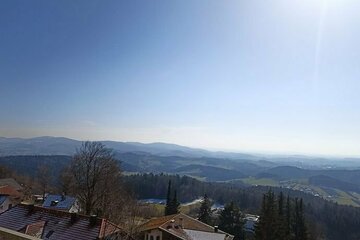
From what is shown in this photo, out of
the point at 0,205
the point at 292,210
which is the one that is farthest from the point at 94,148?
the point at 292,210

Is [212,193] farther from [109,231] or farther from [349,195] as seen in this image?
[109,231]

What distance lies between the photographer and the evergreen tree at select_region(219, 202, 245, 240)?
171 ft

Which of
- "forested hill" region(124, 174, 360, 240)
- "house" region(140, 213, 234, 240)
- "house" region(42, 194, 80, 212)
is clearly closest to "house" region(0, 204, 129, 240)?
"house" region(140, 213, 234, 240)

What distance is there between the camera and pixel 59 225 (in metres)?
24.6

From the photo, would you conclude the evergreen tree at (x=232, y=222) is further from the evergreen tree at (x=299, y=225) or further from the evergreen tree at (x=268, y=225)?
the evergreen tree at (x=268, y=225)

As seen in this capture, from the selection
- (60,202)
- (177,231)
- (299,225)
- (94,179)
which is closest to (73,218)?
(177,231)

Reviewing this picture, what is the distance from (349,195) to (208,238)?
192876 mm

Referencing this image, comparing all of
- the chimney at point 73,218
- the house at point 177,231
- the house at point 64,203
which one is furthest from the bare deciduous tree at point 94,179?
the chimney at point 73,218

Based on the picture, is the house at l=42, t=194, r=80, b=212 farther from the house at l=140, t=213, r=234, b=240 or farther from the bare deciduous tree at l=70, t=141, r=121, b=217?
the house at l=140, t=213, r=234, b=240

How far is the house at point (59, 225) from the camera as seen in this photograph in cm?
2298

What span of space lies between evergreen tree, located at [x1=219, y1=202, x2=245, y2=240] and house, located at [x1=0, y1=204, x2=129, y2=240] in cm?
3124

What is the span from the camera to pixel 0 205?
46500mm

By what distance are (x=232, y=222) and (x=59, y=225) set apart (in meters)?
33.3

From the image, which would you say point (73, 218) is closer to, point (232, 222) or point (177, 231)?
point (177, 231)
